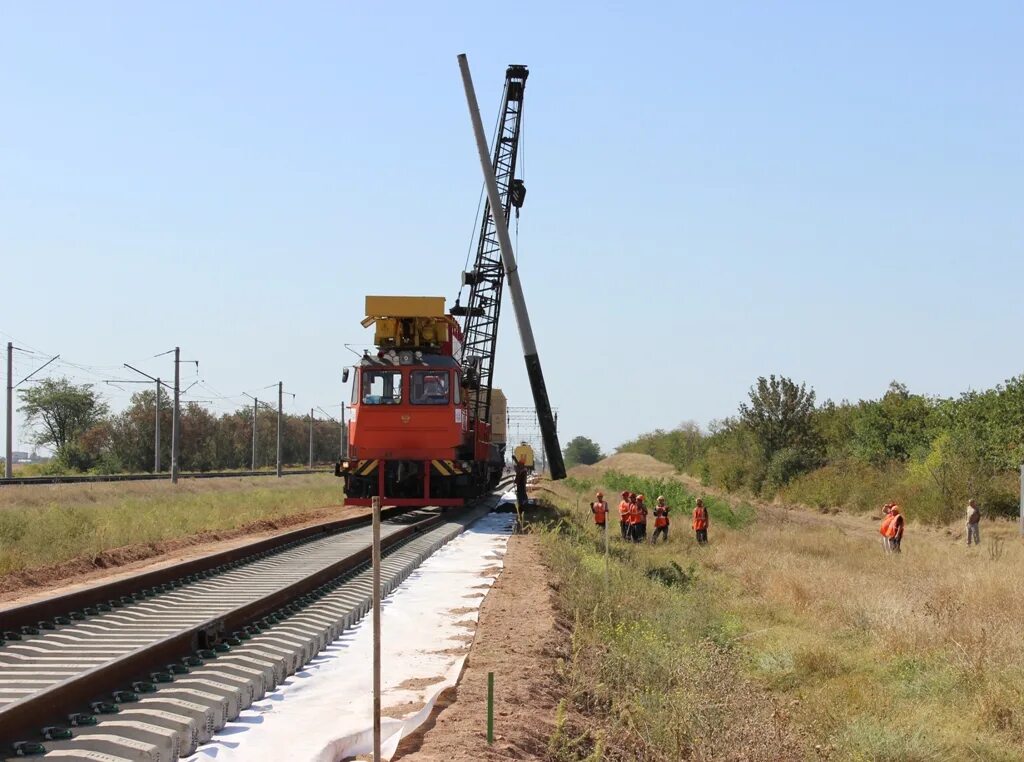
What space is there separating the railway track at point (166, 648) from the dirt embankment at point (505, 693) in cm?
124

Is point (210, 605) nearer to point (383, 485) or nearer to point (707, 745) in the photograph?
point (707, 745)

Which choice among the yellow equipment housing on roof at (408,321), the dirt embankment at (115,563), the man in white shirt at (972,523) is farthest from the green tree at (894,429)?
the dirt embankment at (115,563)

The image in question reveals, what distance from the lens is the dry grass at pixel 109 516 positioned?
17.6m

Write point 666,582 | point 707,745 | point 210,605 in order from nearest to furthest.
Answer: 1. point 707,745
2. point 210,605
3. point 666,582

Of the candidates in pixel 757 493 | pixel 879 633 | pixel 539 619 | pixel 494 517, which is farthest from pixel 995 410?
pixel 539 619

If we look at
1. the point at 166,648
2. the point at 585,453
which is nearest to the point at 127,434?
the point at 166,648

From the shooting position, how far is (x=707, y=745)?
7.08 m

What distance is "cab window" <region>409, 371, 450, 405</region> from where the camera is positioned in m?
24.4

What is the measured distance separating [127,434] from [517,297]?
59055 mm

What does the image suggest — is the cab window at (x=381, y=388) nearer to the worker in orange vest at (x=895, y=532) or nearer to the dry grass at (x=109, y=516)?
the dry grass at (x=109, y=516)

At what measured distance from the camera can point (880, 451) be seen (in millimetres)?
54812

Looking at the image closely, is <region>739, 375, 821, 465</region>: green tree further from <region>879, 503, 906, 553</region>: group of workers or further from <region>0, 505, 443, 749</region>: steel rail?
<region>0, 505, 443, 749</region>: steel rail

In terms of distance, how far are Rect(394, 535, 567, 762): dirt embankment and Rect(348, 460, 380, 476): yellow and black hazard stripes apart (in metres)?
12.3

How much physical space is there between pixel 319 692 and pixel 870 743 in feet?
13.6
